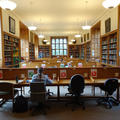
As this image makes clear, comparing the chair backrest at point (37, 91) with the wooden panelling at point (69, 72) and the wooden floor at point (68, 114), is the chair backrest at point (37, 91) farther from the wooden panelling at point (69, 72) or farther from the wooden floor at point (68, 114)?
the wooden panelling at point (69, 72)

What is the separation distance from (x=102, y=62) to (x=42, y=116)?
5.75 m

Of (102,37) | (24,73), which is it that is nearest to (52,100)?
(24,73)

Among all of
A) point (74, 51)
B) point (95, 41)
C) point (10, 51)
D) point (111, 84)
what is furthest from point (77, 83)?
point (74, 51)

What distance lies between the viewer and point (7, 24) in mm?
5992

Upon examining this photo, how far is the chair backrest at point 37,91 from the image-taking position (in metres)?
2.82

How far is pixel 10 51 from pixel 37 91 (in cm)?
443

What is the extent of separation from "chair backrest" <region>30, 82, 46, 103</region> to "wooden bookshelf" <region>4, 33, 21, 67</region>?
3582mm

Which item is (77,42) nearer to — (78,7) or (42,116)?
(78,7)

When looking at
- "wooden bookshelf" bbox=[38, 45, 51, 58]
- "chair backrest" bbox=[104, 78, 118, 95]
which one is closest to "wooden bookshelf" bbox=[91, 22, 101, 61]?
"chair backrest" bbox=[104, 78, 118, 95]

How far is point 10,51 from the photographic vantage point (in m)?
6.59

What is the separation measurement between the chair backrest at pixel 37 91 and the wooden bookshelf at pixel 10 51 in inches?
141

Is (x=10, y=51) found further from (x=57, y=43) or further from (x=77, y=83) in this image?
Result: (x=57, y=43)

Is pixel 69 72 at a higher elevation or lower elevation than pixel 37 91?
higher

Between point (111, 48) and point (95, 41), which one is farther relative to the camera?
point (95, 41)
